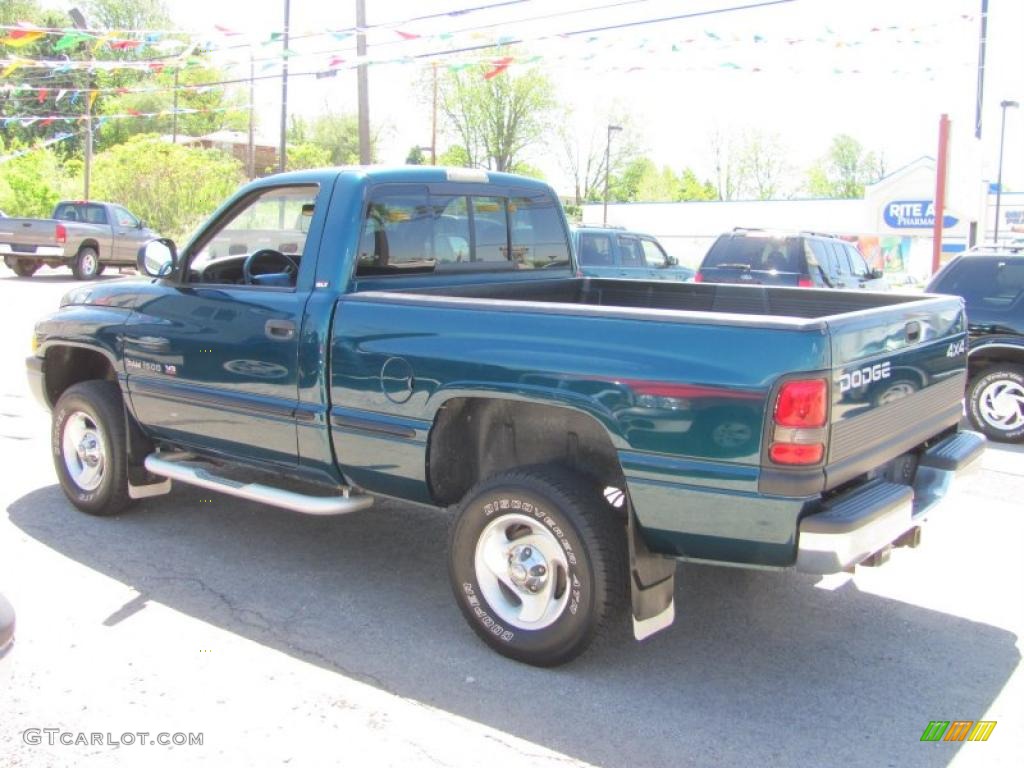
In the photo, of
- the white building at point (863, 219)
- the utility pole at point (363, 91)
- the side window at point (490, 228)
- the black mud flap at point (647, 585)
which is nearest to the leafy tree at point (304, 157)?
the white building at point (863, 219)

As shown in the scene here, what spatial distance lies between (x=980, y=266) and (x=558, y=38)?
654 centimetres

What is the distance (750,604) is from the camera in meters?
4.67

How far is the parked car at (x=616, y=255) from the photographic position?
15434mm

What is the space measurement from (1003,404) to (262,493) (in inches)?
263

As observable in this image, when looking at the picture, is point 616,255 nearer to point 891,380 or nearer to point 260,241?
point 260,241

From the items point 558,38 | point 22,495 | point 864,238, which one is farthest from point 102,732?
point 864,238

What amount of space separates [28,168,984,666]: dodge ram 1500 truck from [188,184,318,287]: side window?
0.02 metres

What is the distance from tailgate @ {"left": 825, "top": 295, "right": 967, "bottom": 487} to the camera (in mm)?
3395

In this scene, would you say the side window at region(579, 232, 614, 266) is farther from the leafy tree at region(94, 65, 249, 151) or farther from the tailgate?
the leafy tree at region(94, 65, 249, 151)

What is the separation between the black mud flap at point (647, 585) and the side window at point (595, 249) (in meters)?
11.9

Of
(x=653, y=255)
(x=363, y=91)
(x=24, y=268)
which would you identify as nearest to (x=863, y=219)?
(x=653, y=255)

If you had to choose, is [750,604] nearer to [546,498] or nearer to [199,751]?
[546,498]

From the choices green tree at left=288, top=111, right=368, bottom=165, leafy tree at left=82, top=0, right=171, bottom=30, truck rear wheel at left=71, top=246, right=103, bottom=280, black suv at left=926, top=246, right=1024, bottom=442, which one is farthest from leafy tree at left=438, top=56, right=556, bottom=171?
black suv at left=926, top=246, right=1024, bottom=442

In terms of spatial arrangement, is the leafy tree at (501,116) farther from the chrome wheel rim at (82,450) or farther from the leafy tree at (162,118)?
the chrome wheel rim at (82,450)
